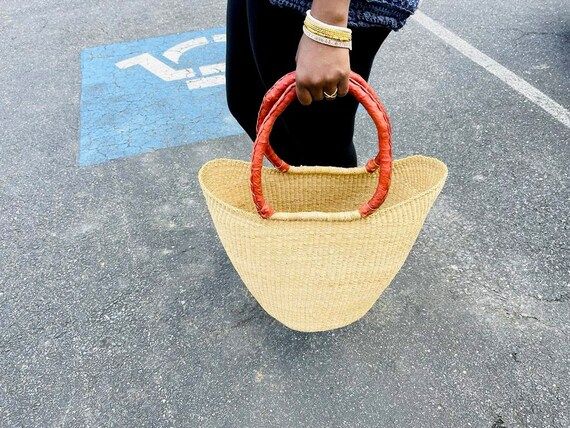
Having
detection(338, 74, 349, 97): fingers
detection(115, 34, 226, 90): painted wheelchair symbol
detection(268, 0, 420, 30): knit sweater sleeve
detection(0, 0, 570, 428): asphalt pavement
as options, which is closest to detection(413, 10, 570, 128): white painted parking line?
detection(0, 0, 570, 428): asphalt pavement

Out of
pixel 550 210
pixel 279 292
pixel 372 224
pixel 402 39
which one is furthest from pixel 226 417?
pixel 402 39

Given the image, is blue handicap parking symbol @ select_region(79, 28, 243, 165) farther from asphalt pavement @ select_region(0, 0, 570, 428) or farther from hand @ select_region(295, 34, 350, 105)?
hand @ select_region(295, 34, 350, 105)

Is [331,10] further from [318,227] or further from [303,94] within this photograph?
[318,227]

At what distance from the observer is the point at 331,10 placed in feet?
3.42

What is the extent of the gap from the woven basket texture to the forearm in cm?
43

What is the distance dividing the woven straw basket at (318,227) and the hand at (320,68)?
7cm

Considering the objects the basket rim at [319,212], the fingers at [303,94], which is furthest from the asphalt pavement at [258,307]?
the fingers at [303,94]

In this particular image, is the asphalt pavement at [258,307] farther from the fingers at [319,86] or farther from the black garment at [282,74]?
the fingers at [319,86]

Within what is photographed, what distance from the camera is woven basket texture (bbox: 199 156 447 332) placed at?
1.23 meters

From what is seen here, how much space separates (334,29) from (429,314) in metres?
1.10

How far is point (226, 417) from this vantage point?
1.52 m

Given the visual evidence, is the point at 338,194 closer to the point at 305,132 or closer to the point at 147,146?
the point at 305,132

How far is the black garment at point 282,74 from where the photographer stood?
51.0 inches

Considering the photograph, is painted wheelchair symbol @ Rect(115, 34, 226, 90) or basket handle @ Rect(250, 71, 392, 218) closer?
basket handle @ Rect(250, 71, 392, 218)
